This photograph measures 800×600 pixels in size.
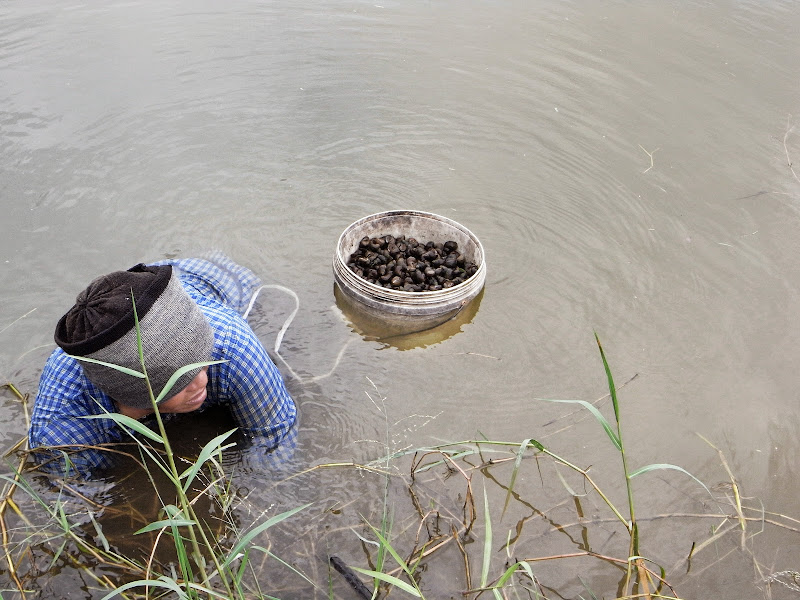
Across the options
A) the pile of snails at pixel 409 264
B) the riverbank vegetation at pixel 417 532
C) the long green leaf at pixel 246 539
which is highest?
the long green leaf at pixel 246 539

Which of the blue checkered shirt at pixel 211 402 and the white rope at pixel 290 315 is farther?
the white rope at pixel 290 315

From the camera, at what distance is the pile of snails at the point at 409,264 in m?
3.48

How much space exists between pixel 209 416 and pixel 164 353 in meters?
0.95

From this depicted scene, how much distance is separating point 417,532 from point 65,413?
1307 millimetres

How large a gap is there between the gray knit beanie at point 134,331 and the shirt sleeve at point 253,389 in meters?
0.20

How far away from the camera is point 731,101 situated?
504 centimetres

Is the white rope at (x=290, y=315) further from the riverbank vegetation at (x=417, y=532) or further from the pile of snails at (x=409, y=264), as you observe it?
the riverbank vegetation at (x=417, y=532)

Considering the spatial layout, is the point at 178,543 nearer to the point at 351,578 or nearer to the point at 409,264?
the point at 351,578

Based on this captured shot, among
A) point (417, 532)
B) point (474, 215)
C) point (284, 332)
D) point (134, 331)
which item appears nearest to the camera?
point (134, 331)

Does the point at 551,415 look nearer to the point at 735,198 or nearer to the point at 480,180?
the point at 480,180

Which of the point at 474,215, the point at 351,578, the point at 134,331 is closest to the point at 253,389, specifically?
the point at 134,331

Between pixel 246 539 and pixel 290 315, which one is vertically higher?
pixel 246 539

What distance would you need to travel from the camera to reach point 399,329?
3426mm

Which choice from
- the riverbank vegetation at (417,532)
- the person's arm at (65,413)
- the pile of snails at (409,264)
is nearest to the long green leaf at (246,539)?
the riverbank vegetation at (417,532)
